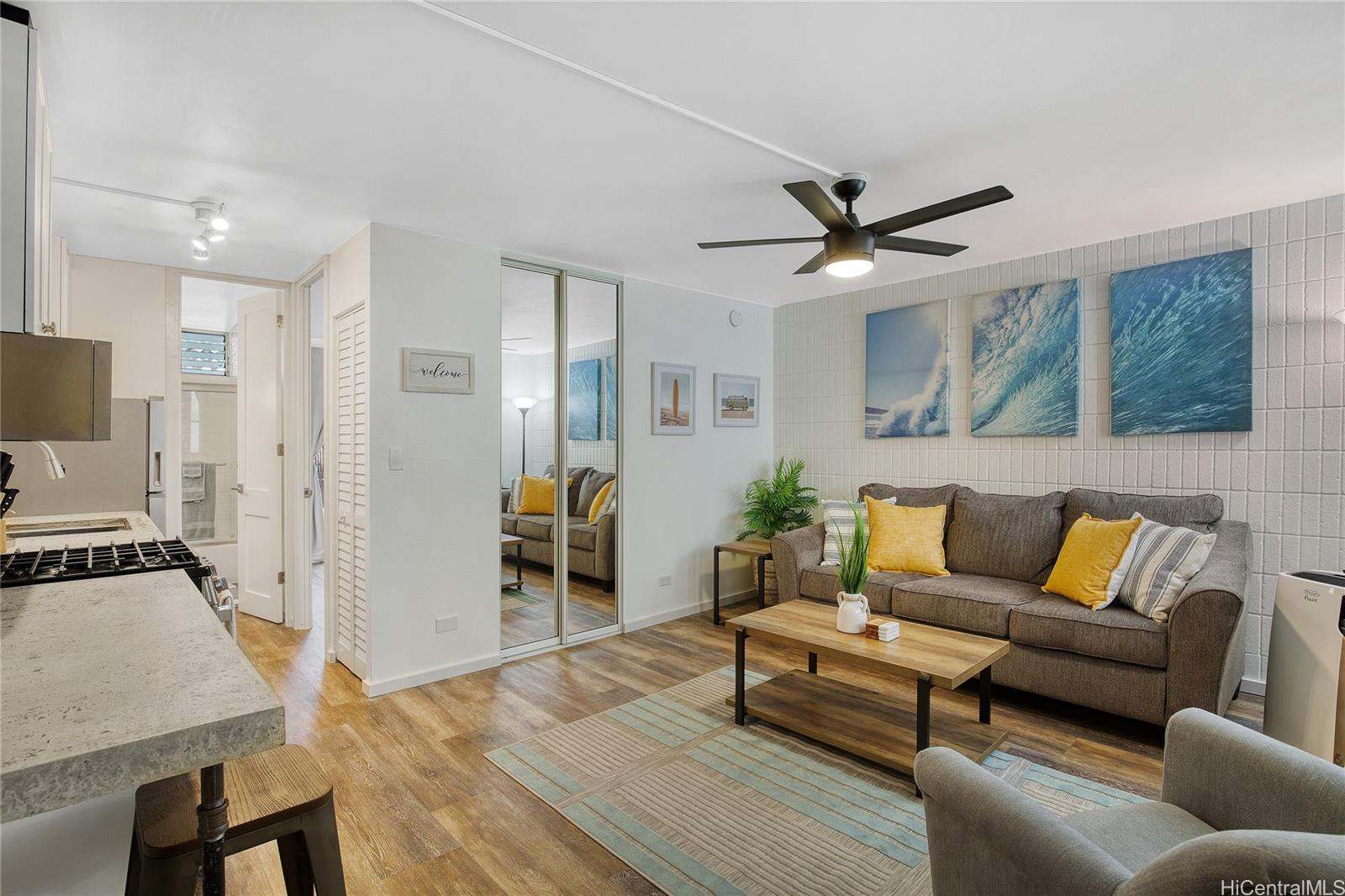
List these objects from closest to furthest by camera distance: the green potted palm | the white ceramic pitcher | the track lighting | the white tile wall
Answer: the white ceramic pitcher
the track lighting
the white tile wall
the green potted palm

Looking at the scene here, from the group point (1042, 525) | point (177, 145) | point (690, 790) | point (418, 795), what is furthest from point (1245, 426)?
point (177, 145)

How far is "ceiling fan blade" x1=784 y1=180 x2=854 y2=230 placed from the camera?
2.35m

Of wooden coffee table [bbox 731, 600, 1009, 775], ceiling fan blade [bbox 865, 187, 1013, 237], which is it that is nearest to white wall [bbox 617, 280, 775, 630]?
wooden coffee table [bbox 731, 600, 1009, 775]

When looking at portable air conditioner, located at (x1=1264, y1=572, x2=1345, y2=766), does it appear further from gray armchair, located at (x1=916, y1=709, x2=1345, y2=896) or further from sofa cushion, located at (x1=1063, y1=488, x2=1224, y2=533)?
gray armchair, located at (x1=916, y1=709, x2=1345, y2=896)

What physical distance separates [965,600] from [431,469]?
9.85 feet

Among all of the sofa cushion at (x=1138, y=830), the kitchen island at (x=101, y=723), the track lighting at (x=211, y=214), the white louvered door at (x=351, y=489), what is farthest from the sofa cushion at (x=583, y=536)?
the sofa cushion at (x=1138, y=830)

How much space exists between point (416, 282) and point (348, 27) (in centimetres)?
180

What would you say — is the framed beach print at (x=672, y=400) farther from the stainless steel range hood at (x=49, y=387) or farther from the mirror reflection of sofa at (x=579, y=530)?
the stainless steel range hood at (x=49, y=387)

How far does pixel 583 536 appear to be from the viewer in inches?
174

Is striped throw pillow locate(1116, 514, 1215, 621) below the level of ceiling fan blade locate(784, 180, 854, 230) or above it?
below

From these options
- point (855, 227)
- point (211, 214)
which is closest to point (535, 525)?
point (211, 214)

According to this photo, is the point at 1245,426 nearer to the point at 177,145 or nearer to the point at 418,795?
the point at 418,795

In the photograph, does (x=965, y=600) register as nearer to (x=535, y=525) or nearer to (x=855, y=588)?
(x=855, y=588)

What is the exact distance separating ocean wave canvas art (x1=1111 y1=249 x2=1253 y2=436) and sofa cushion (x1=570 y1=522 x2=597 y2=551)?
3289 mm
